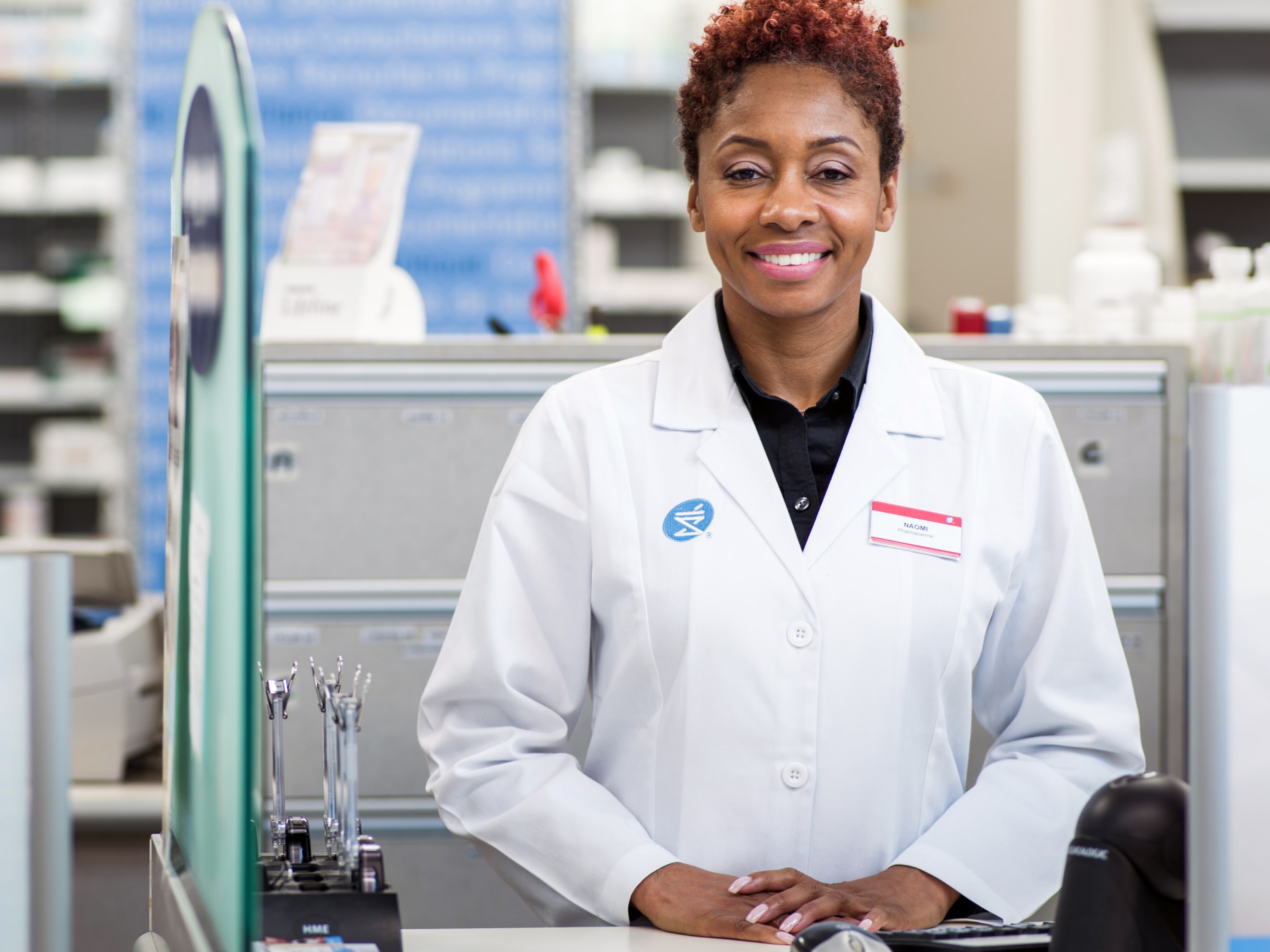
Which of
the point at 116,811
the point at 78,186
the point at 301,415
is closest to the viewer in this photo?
the point at 116,811

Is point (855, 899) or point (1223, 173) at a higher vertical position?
point (1223, 173)

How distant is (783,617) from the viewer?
122 centimetres

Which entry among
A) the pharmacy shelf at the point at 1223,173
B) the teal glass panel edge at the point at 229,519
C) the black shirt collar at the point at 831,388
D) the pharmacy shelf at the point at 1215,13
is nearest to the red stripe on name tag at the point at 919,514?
the black shirt collar at the point at 831,388

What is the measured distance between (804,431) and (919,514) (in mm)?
136

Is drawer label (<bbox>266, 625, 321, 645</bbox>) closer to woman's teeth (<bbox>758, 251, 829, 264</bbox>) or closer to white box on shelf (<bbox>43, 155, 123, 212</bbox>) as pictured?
woman's teeth (<bbox>758, 251, 829, 264</bbox>)

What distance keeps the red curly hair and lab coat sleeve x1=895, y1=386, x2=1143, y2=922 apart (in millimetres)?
351

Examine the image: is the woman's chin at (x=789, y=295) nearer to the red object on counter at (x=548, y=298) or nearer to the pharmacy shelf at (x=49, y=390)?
the red object on counter at (x=548, y=298)

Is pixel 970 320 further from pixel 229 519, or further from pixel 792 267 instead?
pixel 229 519

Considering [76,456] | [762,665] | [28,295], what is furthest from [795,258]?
[28,295]

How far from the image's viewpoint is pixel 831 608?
4.03ft

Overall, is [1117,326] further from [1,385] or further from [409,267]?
[1,385]

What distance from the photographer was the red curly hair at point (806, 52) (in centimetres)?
125

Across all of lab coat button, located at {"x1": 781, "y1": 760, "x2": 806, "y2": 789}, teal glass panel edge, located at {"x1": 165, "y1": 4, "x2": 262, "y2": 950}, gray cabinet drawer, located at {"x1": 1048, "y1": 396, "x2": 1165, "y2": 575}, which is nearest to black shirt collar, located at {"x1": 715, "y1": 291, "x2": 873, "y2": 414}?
lab coat button, located at {"x1": 781, "y1": 760, "x2": 806, "y2": 789}

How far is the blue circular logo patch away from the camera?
1250 mm
